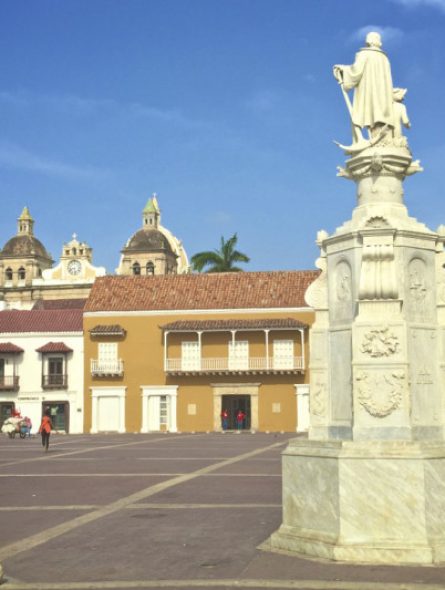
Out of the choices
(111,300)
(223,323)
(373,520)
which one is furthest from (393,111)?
(111,300)

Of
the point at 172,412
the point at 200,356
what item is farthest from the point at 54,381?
the point at 200,356

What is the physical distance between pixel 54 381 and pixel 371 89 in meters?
41.4

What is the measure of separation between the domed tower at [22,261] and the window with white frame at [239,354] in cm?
4840

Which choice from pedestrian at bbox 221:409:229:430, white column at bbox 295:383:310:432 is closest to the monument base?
white column at bbox 295:383:310:432

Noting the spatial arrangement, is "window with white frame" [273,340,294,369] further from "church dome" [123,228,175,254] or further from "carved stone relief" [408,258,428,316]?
"church dome" [123,228,175,254]

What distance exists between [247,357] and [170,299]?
18.1 ft

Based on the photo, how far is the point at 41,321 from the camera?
50500mm

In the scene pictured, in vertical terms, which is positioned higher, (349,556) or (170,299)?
(170,299)

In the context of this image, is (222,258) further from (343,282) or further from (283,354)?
(343,282)

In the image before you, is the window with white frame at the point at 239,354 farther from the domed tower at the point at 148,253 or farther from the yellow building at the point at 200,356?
the domed tower at the point at 148,253

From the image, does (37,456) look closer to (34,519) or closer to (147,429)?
(34,519)

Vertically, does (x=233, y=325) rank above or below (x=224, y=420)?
above

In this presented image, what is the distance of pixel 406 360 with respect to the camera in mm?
8641

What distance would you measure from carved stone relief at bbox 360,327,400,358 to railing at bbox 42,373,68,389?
41379 millimetres
